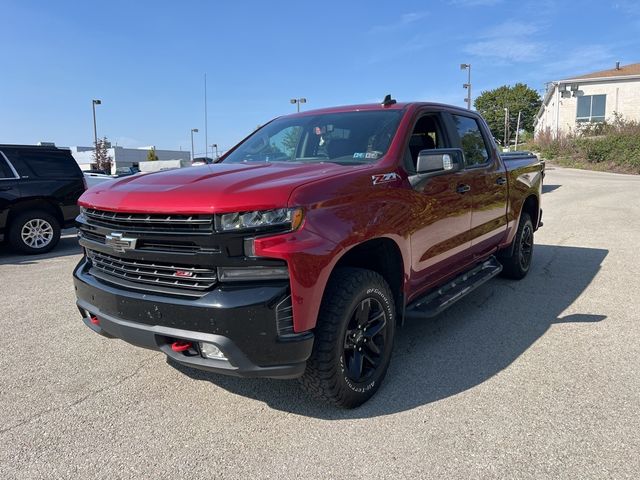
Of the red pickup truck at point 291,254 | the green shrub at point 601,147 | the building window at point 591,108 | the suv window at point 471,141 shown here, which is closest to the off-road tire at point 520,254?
the suv window at point 471,141

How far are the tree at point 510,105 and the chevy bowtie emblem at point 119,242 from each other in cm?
8195

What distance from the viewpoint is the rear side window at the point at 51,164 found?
8500 mm

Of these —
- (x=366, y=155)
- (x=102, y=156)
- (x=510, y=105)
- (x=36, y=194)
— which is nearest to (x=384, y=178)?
(x=366, y=155)

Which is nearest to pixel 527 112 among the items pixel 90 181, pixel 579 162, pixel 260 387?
pixel 579 162

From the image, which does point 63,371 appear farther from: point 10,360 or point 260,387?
point 260,387

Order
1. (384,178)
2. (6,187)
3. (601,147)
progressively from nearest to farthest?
1. (384,178)
2. (6,187)
3. (601,147)

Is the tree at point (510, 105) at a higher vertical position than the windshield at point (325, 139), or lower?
higher

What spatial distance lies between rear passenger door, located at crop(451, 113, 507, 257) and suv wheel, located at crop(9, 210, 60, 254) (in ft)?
23.6

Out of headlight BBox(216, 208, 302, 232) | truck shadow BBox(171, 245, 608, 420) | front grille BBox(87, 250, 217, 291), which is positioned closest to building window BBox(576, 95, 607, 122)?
truck shadow BBox(171, 245, 608, 420)

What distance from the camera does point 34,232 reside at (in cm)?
848

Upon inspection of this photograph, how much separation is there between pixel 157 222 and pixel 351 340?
1.32m

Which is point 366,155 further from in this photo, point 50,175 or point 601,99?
point 601,99

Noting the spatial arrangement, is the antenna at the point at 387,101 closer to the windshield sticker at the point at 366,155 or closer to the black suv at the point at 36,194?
the windshield sticker at the point at 366,155

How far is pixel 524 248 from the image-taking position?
6168 mm
